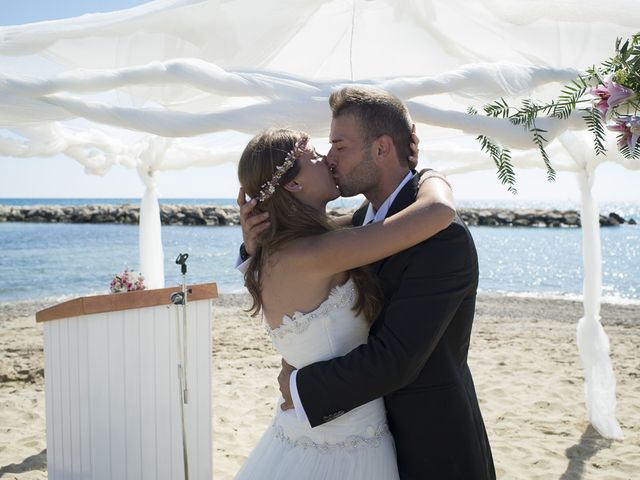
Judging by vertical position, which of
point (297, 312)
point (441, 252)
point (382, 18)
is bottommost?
point (297, 312)

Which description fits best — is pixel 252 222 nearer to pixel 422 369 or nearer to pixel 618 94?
pixel 422 369

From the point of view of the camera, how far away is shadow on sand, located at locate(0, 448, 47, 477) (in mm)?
4492

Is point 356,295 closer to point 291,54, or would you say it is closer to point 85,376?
point 85,376

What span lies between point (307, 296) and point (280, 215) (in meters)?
0.25

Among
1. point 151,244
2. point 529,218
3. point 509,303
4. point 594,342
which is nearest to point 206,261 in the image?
point 509,303

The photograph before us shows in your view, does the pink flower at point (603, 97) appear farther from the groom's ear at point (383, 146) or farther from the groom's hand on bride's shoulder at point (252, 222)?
the groom's hand on bride's shoulder at point (252, 222)

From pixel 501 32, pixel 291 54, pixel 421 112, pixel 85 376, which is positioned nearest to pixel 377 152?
pixel 421 112

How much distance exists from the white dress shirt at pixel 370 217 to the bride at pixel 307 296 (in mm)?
97

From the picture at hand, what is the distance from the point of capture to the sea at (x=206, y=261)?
17.3 metres

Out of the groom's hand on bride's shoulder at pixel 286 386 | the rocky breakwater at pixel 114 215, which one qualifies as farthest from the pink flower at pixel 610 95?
the rocky breakwater at pixel 114 215

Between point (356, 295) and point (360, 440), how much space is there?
42 centimetres

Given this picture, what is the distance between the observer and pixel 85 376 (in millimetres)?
3311

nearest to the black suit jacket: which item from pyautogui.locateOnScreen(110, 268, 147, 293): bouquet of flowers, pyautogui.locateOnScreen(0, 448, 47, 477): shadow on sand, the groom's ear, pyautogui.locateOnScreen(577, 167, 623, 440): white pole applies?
the groom's ear

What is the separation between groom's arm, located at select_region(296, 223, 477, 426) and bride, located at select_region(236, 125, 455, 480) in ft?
0.41
